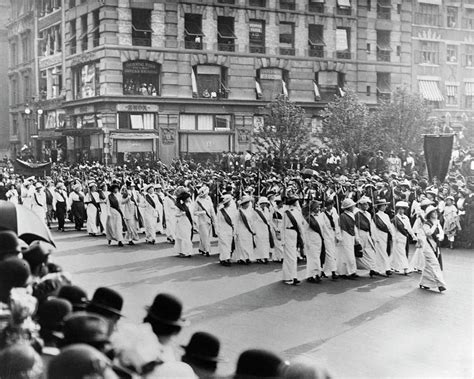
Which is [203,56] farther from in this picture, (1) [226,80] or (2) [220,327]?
(2) [220,327]

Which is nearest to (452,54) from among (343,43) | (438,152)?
(343,43)

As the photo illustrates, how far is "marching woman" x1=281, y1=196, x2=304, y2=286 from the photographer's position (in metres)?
12.6

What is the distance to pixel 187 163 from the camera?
2922cm

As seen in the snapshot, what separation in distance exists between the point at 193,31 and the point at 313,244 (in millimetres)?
20106

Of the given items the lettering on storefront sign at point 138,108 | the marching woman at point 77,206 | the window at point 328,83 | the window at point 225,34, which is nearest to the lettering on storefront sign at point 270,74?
the window at point 328,83

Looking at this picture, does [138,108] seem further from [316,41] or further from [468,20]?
[468,20]

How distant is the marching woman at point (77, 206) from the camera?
881 inches

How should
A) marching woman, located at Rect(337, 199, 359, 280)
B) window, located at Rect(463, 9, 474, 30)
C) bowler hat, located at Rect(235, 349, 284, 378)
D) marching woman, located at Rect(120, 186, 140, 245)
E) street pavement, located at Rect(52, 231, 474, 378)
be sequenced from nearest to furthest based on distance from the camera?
bowler hat, located at Rect(235, 349, 284, 378) < street pavement, located at Rect(52, 231, 474, 378) < marching woman, located at Rect(337, 199, 359, 280) < marching woman, located at Rect(120, 186, 140, 245) < window, located at Rect(463, 9, 474, 30)

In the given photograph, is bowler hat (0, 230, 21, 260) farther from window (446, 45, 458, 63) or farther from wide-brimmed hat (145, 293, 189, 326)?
window (446, 45, 458, 63)

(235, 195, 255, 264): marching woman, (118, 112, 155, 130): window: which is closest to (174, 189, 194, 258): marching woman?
(235, 195, 255, 264): marching woman

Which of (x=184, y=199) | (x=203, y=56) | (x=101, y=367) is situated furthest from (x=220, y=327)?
(x=203, y=56)

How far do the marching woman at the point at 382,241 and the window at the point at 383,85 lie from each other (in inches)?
751

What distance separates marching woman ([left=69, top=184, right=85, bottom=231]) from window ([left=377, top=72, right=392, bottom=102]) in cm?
1566

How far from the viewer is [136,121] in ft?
102
